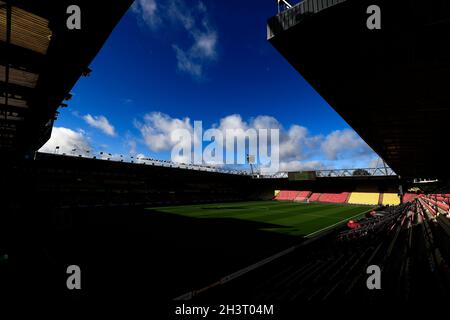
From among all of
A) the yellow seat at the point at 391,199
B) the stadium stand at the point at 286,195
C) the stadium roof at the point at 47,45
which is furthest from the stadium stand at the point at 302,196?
the stadium roof at the point at 47,45

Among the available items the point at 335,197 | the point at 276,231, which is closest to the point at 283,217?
the point at 276,231

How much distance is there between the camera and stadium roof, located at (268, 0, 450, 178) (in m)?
3.45

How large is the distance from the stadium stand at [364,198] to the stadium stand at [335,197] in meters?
1.05

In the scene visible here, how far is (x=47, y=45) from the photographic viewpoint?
468 centimetres

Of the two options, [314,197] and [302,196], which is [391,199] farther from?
[302,196]

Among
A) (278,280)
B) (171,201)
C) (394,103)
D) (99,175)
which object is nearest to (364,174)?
(171,201)

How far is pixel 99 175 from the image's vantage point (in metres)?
32.8

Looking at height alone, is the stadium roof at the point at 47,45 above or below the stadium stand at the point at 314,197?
above

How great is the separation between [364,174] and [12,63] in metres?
46.8

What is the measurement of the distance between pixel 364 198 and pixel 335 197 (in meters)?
5.05

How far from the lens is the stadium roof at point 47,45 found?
354 centimetres

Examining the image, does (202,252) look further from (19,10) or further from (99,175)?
(99,175)

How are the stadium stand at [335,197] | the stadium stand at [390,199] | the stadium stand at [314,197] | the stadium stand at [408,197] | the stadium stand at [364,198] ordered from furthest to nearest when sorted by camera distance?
the stadium stand at [314,197] → the stadium stand at [335,197] → the stadium stand at [364,198] → the stadium stand at [408,197] → the stadium stand at [390,199]

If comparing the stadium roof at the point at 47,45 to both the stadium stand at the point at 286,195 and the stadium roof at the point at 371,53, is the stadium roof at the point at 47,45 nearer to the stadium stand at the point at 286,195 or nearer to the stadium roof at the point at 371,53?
the stadium roof at the point at 371,53
